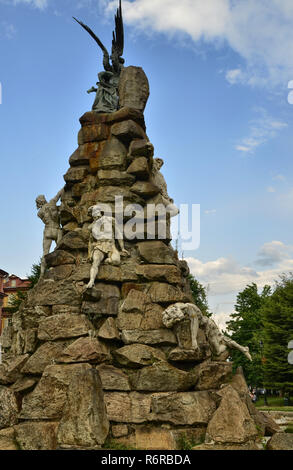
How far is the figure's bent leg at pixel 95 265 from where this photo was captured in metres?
9.81

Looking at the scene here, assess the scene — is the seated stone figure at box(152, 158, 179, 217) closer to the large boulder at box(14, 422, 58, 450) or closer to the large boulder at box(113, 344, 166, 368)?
the large boulder at box(113, 344, 166, 368)

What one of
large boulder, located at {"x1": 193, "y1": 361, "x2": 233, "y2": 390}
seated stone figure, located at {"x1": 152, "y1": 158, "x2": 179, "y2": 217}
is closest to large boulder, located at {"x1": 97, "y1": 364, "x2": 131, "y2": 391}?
large boulder, located at {"x1": 193, "y1": 361, "x2": 233, "y2": 390}

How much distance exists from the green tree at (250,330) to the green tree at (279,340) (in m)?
2.75

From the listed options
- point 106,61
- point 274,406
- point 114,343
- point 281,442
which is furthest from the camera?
point 274,406

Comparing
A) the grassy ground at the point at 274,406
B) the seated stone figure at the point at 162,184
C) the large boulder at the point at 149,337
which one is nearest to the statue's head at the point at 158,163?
the seated stone figure at the point at 162,184

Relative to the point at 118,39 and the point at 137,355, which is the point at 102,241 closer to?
the point at 137,355

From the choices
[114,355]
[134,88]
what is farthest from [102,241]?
[134,88]

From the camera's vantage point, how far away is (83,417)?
757 centimetres

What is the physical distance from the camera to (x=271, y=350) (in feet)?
108

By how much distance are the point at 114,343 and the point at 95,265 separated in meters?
1.75

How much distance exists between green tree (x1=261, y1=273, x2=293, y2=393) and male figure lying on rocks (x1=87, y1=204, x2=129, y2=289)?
942 inches

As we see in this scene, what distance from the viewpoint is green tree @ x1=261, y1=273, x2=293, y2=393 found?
31.8 m

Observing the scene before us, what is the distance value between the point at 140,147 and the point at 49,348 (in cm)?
545
